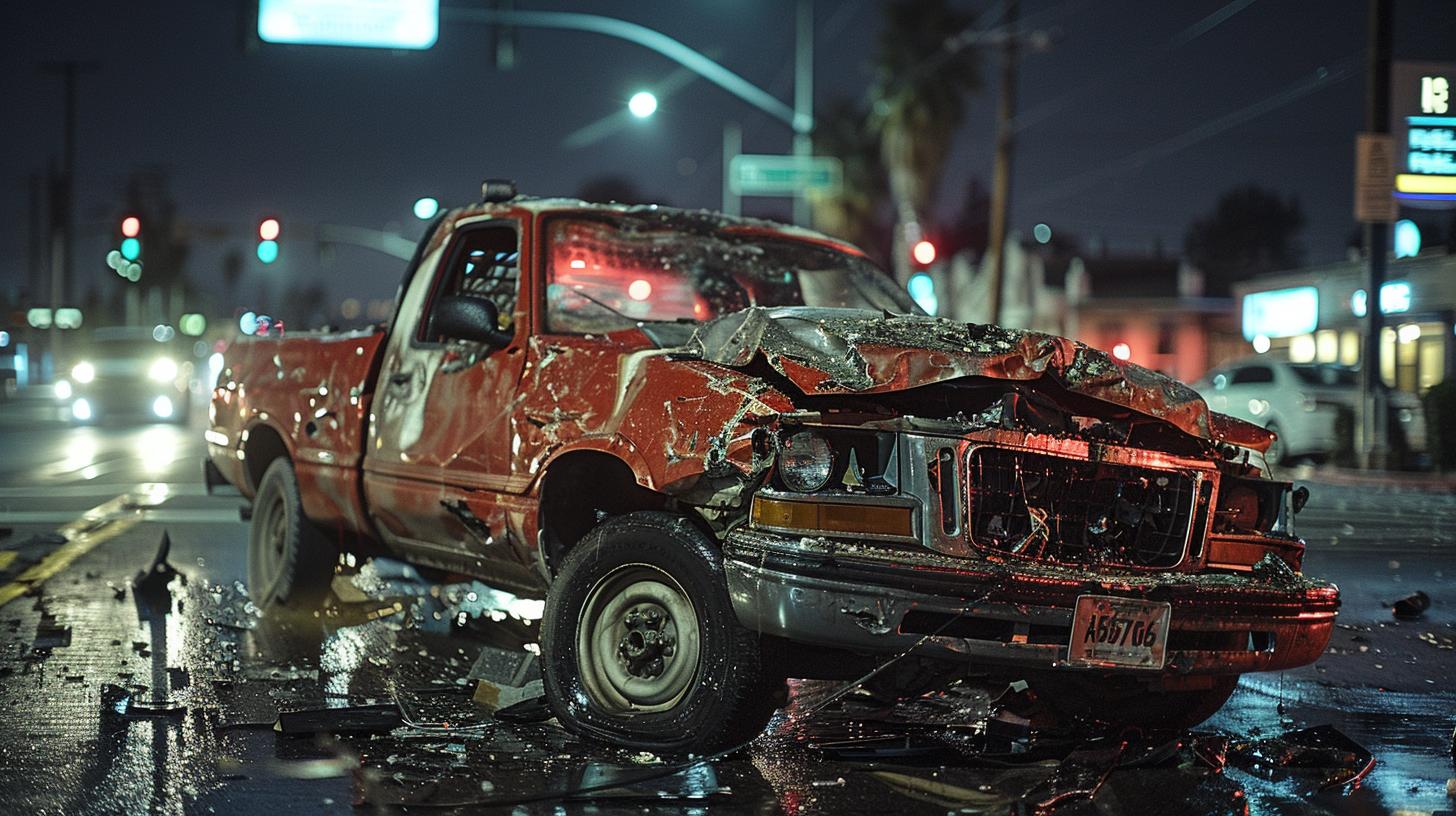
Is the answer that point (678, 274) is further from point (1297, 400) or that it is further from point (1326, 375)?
point (1326, 375)

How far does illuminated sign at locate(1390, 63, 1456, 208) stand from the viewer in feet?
66.9

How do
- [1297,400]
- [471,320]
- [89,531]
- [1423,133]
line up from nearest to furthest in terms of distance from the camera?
1. [471,320]
2. [89,531]
3. [1423,133]
4. [1297,400]

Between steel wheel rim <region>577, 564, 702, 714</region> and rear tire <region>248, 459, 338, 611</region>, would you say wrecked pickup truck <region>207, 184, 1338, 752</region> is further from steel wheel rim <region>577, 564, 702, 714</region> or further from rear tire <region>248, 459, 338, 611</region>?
rear tire <region>248, 459, 338, 611</region>

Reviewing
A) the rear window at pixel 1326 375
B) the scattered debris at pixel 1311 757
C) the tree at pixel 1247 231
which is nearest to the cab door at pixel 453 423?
the scattered debris at pixel 1311 757

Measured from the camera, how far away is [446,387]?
6.18 m

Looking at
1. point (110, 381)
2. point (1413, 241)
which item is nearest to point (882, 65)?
point (1413, 241)

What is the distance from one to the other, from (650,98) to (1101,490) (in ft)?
65.2

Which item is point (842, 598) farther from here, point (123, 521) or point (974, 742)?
point (123, 521)

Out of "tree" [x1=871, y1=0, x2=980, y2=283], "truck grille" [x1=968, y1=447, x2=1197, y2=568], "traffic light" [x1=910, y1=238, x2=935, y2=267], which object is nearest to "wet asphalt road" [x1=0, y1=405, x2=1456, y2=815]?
"truck grille" [x1=968, y1=447, x2=1197, y2=568]

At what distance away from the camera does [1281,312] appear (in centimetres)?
4028

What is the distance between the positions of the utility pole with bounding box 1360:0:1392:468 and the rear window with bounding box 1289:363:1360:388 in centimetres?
187

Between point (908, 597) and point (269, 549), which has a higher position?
point (908, 597)

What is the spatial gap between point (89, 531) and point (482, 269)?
5.72 m

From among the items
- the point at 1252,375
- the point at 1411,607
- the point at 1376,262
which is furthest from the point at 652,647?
the point at 1252,375
